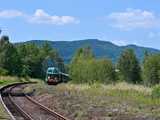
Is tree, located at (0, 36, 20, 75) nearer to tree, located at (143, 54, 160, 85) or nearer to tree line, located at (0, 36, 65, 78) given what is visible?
tree line, located at (0, 36, 65, 78)

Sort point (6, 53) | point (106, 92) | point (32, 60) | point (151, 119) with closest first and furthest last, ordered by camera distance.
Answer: point (151, 119)
point (106, 92)
point (6, 53)
point (32, 60)

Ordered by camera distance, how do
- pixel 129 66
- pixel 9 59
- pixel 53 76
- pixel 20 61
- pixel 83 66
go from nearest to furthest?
1. pixel 53 76
2. pixel 83 66
3. pixel 9 59
4. pixel 20 61
5. pixel 129 66

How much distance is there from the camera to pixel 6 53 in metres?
119

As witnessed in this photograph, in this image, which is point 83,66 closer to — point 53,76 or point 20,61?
point 20,61

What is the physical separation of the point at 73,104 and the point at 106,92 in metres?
9.41

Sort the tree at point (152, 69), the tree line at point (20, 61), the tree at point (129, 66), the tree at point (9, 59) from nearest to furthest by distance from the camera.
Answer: the tree at point (9, 59), the tree line at point (20, 61), the tree at point (152, 69), the tree at point (129, 66)

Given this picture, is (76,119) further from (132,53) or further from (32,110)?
(132,53)

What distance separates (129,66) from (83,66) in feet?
213

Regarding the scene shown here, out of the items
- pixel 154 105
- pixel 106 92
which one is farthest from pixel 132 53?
pixel 154 105

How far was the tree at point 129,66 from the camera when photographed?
166 m

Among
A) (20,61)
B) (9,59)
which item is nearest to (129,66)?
(20,61)

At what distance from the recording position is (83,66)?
106812mm

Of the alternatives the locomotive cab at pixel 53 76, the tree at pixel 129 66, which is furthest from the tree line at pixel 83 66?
the locomotive cab at pixel 53 76

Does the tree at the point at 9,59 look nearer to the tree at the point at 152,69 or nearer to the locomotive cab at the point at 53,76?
the locomotive cab at the point at 53,76
